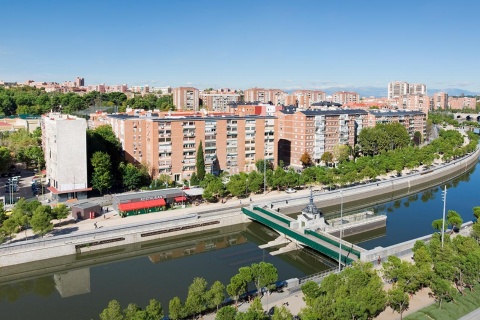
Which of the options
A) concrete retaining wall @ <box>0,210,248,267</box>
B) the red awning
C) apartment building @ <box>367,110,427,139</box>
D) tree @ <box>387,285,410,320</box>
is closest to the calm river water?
concrete retaining wall @ <box>0,210,248,267</box>

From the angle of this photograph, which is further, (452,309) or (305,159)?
(305,159)

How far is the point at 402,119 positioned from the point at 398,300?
67.7 m

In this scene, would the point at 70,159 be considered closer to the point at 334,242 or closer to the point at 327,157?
the point at 334,242

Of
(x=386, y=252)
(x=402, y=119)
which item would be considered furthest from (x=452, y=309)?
(x=402, y=119)

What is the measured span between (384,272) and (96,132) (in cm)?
3378

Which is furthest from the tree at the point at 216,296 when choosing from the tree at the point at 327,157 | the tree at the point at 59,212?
the tree at the point at 327,157

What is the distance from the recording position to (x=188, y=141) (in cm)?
4919

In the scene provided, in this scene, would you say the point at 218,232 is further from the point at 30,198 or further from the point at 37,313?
the point at 30,198

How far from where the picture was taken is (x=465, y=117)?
150 meters

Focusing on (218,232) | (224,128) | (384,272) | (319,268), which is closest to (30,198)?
(218,232)

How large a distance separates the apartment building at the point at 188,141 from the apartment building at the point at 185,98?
51.4 m

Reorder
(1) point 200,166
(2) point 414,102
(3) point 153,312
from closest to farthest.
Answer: (3) point 153,312 < (1) point 200,166 < (2) point 414,102

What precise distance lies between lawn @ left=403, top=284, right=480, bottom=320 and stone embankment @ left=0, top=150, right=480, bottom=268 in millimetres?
15823

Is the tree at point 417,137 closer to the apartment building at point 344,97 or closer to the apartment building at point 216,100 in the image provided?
the apartment building at point 216,100
